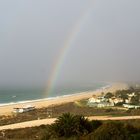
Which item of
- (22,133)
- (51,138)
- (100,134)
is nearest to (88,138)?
(100,134)

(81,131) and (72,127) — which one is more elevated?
(72,127)

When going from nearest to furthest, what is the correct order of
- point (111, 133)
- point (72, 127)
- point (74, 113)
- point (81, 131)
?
point (111, 133)
point (81, 131)
point (72, 127)
point (74, 113)

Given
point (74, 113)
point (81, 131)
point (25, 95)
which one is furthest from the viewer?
point (25, 95)

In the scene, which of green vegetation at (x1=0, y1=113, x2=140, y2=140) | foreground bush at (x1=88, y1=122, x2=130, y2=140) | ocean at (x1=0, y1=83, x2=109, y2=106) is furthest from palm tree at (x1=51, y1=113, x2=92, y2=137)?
ocean at (x1=0, y1=83, x2=109, y2=106)

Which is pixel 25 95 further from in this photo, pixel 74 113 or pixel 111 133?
pixel 111 133

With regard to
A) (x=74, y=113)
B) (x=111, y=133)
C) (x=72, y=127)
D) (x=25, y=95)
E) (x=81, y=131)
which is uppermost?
(x=25, y=95)

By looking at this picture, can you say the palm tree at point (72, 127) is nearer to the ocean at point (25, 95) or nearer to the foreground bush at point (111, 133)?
the foreground bush at point (111, 133)

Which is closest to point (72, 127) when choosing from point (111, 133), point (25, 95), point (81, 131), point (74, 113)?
point (81, 131)

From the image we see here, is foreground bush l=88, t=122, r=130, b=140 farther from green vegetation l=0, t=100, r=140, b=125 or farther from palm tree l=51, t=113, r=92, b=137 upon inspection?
green vegetation l=0, t=100, r=140, b=125

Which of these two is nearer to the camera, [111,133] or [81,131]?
[111,133]
